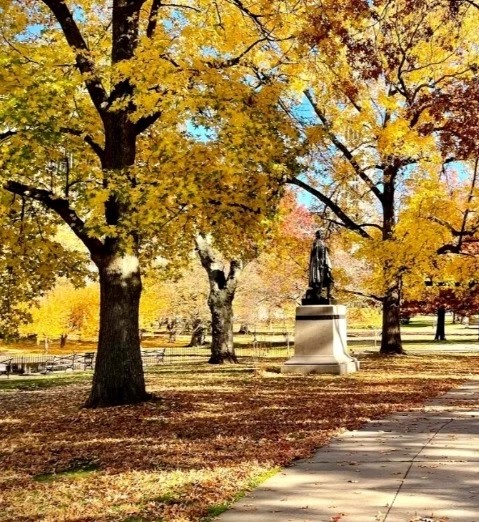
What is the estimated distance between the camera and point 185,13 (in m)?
15.9

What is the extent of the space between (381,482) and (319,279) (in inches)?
530

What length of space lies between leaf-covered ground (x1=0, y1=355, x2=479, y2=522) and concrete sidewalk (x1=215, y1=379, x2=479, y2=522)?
317 mm

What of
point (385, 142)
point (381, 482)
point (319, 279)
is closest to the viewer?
point (381, 482)

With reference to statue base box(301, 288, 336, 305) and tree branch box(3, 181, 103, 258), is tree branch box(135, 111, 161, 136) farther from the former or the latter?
statue base box(301, 288, 336, 305)

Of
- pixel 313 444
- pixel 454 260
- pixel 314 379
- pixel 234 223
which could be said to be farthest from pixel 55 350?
pixel 313 444

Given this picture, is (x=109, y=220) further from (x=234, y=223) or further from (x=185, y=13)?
(x=185, y=13)

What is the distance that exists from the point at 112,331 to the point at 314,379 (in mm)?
5820

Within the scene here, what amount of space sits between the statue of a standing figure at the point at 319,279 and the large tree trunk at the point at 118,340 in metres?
7.39

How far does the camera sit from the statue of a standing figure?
64.2 feet

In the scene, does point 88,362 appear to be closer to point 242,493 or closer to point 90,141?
point 90,141

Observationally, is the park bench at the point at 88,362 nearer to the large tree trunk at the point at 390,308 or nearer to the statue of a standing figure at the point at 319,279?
the large tree trunk at the point at 390,308

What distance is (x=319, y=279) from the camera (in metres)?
19.6

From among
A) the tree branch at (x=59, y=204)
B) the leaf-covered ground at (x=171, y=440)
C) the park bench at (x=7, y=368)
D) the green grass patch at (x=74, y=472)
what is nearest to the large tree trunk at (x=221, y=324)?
the park bench at (x=7, y=368)

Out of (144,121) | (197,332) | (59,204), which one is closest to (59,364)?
(197,332)
